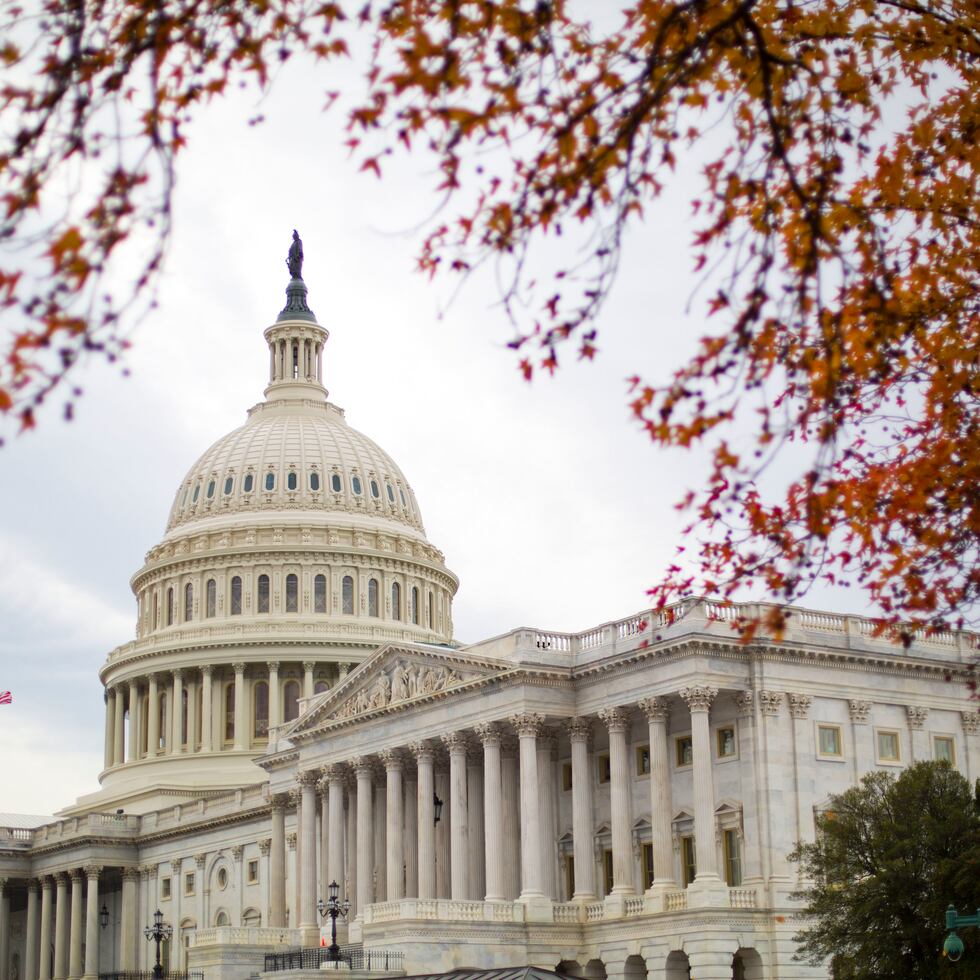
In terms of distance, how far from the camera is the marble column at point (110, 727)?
14650 centimetres

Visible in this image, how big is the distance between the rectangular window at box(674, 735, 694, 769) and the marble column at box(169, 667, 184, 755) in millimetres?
67957

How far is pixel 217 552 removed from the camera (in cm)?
14100

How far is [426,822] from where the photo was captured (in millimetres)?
82625

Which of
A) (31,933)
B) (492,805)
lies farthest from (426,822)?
(31,933)

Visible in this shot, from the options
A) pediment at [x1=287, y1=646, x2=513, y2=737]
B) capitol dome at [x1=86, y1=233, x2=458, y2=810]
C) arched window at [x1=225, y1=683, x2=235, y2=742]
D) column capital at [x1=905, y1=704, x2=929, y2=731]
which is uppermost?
capitol dome at [x1=86, y1=233, x2=458, y2=810]

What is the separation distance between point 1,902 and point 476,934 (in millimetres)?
69370

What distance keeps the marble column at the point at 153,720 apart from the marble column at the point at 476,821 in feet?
196

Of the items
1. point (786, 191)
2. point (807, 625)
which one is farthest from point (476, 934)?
point (786, 191)

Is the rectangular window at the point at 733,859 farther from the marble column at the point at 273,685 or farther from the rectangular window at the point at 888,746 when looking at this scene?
the marble column at the point at 273,685

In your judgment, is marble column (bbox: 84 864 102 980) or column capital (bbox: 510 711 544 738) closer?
column capital (bbox: 510 711 544 738)

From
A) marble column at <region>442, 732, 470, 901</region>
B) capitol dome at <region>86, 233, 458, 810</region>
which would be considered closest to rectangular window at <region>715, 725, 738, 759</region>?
marble column at <region>442, 732, 470, 901</region>

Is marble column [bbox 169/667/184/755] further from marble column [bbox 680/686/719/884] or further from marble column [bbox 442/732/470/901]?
marble column [bbox 680/686/719/884]

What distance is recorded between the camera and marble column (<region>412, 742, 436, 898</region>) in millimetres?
81875

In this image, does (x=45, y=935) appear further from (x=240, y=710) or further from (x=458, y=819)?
(x=458, y=819)
